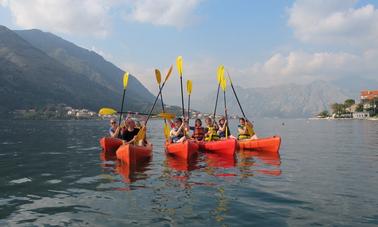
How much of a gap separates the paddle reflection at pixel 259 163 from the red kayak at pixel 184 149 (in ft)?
9.37

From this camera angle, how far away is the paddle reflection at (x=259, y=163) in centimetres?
1703

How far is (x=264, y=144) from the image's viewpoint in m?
25.4

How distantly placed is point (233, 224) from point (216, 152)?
48.1ft

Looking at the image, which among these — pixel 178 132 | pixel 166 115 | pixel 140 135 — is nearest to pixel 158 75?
pixel 166 115

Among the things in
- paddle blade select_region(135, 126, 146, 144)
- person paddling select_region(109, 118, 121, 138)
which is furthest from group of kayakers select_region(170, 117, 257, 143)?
person paddling select_region(109, 118, 121, 138)

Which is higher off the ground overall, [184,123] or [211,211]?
[184,123]

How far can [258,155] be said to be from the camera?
23.6 m

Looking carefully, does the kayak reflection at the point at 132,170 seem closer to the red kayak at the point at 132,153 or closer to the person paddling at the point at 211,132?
the red kayak at the point at 132,153

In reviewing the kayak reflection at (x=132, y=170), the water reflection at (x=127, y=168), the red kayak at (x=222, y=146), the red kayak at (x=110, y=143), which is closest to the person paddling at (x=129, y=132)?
the water reflection at (x=127, y=168)

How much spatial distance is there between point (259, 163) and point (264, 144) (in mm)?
5669

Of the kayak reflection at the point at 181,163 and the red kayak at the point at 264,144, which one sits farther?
the red kayak at the point at 264,144

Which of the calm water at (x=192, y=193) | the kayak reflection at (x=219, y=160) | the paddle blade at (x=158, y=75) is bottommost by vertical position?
the calm water at (x=192, y=193)

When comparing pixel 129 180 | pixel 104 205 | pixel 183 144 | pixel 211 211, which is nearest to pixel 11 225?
pixel 104 205

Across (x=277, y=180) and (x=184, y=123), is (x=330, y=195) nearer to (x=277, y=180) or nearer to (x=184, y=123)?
(x=277, y=180)
